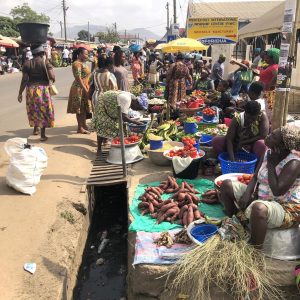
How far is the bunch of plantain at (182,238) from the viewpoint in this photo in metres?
3.54

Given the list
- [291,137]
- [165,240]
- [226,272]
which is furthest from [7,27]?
[226,272]

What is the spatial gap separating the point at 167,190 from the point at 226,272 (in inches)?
79.8

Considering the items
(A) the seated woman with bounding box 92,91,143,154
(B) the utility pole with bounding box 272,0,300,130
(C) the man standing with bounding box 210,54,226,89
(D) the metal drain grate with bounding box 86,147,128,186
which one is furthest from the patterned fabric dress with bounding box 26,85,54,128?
(C) the man standing with bounding box 210,54,226,89

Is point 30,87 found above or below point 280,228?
above

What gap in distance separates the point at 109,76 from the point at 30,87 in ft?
5.08

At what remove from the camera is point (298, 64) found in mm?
11211

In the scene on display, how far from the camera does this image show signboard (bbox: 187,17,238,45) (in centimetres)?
1948

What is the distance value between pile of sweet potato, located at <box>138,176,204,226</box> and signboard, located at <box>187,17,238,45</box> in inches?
Answer: 645

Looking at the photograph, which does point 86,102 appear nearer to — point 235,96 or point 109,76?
point 109,76

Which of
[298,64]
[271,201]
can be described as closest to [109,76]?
[271,201]

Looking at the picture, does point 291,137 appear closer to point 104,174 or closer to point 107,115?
point 104,174

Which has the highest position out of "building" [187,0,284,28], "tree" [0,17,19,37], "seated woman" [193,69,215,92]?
"building" [187,0,284,28]

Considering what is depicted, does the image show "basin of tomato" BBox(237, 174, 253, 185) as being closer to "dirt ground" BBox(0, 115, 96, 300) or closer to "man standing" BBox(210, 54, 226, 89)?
"dirt ground" BBox(0, 115, 96, 300)

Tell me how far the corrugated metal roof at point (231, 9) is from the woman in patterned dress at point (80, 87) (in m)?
36.9
